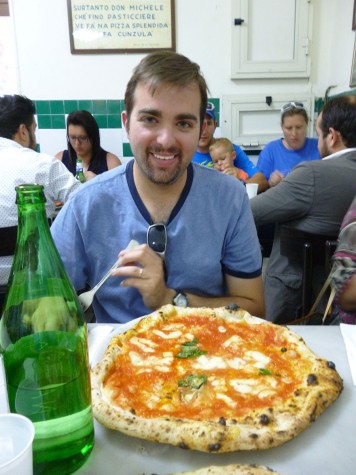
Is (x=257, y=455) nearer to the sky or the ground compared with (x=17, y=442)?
nearer to the ground

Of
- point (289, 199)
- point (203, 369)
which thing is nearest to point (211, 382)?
point (203, 369)

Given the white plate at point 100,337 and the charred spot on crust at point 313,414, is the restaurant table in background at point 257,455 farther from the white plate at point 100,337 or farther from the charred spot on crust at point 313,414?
the white plate at point 100,337

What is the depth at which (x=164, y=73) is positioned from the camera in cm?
124

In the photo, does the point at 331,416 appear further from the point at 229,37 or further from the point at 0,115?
the point at 229,37

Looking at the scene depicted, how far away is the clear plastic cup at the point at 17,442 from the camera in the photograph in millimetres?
447

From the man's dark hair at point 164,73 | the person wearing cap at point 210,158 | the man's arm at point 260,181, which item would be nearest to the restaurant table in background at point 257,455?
the man's dark hair at point 164,73

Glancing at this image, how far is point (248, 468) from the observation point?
582mm

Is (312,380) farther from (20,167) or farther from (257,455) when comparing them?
(20,167)

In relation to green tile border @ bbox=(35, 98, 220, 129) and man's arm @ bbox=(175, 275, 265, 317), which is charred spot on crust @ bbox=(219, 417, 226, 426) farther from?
green tile border @ bbox=(35, 98, 220, 129)

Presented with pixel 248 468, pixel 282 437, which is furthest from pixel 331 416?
pixel 248 468

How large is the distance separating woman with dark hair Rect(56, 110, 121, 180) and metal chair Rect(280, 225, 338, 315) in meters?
2.13

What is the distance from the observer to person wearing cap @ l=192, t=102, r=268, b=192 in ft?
11.3

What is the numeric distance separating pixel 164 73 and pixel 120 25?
121 inches

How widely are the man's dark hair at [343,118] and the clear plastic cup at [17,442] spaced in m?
2.24
